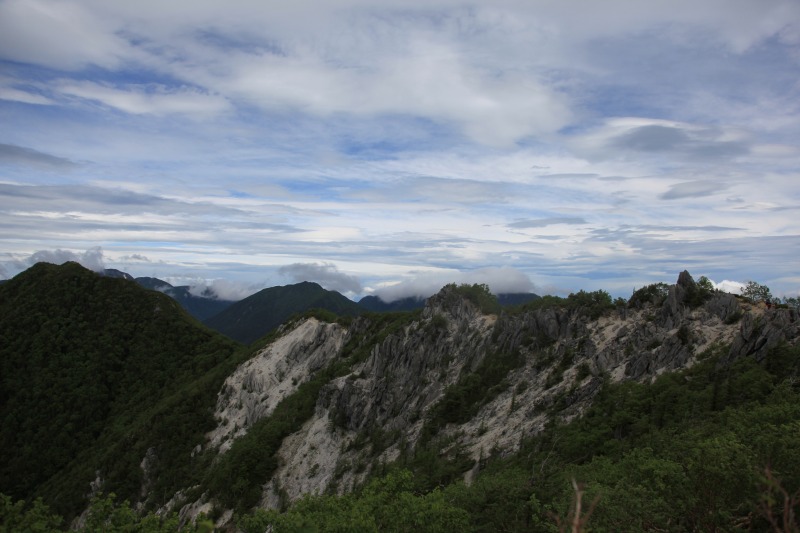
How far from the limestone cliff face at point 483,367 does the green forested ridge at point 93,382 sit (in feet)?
44.3

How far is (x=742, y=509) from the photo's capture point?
57.8 feet

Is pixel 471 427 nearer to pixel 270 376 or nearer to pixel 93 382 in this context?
pixel 270 376

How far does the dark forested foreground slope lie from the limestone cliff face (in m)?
0.20

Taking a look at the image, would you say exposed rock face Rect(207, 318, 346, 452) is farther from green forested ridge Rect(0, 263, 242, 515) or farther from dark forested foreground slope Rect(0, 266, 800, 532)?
green forested ridge Rect(0, 263, 242, 515)

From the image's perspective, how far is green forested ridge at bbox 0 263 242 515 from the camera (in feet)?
272

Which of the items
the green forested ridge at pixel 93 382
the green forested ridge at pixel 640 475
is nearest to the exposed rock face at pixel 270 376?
the green forested ridge at pixel 93 382

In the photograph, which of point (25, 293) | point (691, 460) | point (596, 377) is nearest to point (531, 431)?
point (596, 377)

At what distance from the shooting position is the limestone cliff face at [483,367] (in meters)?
43.4

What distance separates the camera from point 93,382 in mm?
109625

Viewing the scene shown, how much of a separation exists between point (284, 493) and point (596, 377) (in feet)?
128

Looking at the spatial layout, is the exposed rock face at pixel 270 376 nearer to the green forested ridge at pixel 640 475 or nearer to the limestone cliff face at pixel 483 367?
the limestone cliff face at pixel 483 367

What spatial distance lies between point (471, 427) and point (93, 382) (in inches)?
3883

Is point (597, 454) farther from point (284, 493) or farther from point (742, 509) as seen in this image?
point (284, 493)

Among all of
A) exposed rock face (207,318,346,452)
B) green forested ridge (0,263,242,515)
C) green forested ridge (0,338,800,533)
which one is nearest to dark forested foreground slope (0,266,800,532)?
green forested ridge (0,338,800,533)
